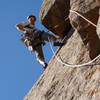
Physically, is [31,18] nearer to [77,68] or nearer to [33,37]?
[33,37]

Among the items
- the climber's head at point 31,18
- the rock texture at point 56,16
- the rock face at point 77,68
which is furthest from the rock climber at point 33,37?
the rock face at point 77,68

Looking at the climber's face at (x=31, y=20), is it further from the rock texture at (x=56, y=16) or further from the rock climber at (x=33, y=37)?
the rock texture at (x=56, y=16)

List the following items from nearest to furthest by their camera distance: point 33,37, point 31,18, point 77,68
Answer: point 77,68, point 33,37, point 31,18

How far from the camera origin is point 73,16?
10078 mm

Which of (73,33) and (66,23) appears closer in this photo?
(73,33)

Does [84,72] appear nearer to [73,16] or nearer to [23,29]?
[73,16]

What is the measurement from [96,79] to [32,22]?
5.90m

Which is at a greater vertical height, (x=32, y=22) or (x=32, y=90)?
(x=32, y=22)

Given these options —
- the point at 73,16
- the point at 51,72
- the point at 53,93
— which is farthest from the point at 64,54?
the point at 73,16

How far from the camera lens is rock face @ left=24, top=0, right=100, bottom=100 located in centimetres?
968

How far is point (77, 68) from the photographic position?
10.9m

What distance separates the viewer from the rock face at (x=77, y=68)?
968 cm

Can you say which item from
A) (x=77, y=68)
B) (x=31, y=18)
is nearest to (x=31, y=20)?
(x=31, y=18)

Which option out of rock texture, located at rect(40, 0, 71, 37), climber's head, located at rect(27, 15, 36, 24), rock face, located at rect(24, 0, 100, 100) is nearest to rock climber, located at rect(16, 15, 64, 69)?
climber's head, located at rect(27, 15, 36, 24)
